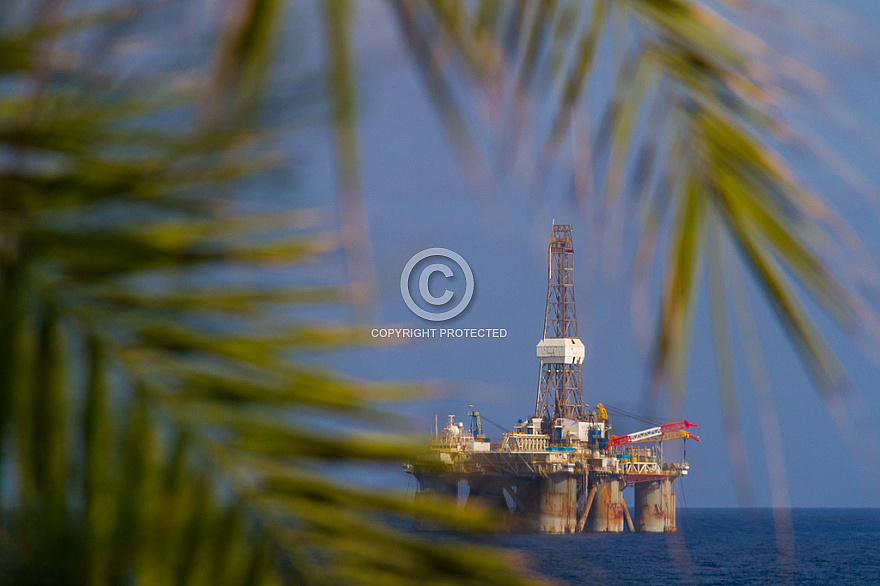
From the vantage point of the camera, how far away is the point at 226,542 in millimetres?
733

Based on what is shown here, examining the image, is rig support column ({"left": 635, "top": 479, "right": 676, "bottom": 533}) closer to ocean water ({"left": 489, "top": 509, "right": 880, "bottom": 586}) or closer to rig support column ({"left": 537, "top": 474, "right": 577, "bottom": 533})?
ocean water ({"left": 489, "top": 509, "right": 880, "bottom": 586})

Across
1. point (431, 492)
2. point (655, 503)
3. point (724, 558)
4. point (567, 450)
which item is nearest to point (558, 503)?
point (567, 450)

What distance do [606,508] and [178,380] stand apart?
73.8 metres

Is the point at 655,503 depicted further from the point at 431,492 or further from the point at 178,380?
the point at 178,380

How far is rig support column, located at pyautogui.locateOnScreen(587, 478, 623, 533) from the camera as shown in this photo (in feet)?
230

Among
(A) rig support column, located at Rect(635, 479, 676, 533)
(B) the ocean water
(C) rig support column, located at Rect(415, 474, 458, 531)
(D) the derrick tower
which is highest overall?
(D) the derrick tower

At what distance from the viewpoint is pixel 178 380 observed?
2.55ft

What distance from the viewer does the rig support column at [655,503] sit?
76.9 meters

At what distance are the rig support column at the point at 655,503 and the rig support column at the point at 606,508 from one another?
130 inches

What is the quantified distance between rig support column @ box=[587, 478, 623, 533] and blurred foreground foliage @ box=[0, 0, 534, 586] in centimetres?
7007

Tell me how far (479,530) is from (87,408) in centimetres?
35

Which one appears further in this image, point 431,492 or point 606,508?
point 606,508

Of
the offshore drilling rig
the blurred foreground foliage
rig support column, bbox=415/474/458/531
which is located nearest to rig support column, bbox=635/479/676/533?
the offshore drilling rig

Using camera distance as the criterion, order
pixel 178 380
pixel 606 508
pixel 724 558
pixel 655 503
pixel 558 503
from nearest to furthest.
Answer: pixel 178 380, pixel 724 558, pixel 558 503, pixel 606 508, pixel 655 503
